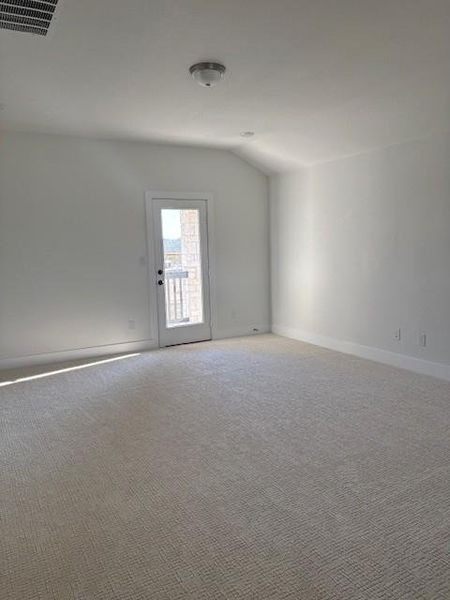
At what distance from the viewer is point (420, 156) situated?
4.27 metres

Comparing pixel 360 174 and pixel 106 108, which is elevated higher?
pixel 106 108

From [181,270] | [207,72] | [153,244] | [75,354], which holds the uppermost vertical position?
[207,72]

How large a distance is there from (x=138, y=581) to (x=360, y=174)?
14.5ft

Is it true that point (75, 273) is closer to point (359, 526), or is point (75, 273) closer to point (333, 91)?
point (333, 91)

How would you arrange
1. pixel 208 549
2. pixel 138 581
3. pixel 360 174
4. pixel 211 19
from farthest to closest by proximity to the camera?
pixel 360 174, pixel 211 19, pixel 208 549, pixel 138 581

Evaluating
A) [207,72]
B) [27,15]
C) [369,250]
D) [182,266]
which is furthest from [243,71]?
[182,266]

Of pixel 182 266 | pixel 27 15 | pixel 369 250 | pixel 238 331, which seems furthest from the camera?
pixel 238 331

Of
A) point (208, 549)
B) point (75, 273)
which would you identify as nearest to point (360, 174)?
point (75, 273)

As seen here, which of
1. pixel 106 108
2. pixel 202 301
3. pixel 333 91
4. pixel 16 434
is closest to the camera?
pixel 16 434

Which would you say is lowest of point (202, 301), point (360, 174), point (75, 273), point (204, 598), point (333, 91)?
point (204, 598)

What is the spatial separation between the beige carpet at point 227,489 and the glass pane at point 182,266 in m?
1.79

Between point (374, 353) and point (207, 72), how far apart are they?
11.0 feet

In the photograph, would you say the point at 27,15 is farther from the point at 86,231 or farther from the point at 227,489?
the point at 86,231

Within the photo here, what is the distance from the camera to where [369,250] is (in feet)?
16.1
